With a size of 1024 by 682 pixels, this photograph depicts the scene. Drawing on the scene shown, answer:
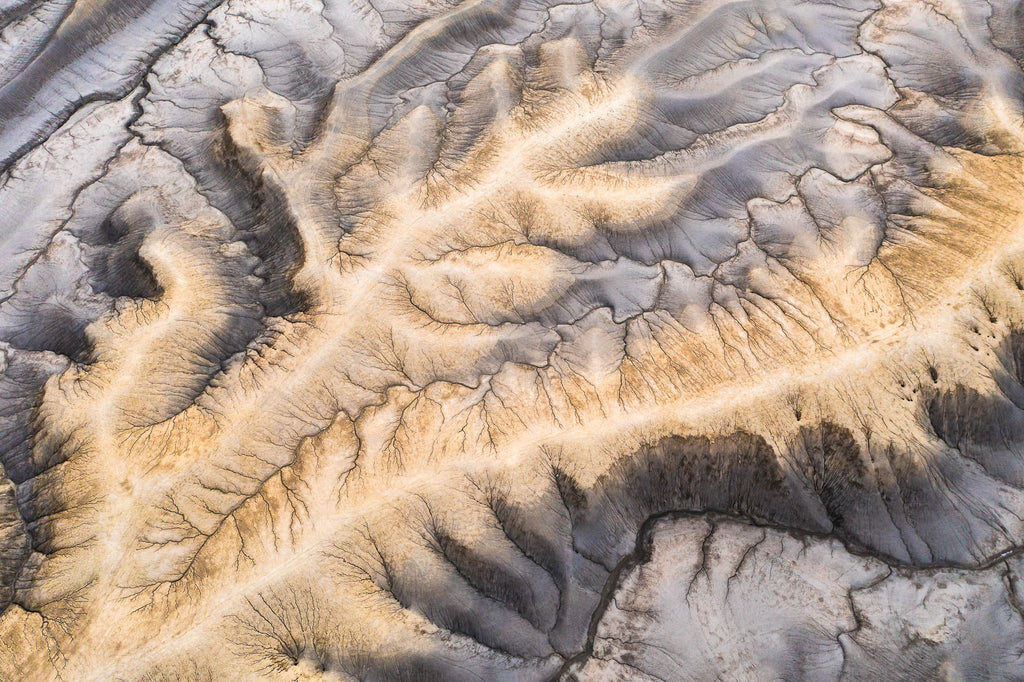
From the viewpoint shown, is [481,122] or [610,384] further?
[481,122]

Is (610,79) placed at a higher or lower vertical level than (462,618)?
higher

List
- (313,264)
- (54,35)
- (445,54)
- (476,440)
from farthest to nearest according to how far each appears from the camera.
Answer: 1. (54,35)
2. (445,54)
3. (313,264)
4. (476,440)

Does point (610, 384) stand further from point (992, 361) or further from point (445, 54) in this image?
point (445, 54)

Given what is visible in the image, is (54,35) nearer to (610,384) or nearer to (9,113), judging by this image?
(9,113)

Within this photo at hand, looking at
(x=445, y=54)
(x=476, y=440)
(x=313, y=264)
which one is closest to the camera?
(x=476, y=440)

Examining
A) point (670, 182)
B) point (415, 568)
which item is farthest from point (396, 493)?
point (670, 182)

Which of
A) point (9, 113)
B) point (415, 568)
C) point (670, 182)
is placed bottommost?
point (415, 568)

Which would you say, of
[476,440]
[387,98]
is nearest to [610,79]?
[387,98]
